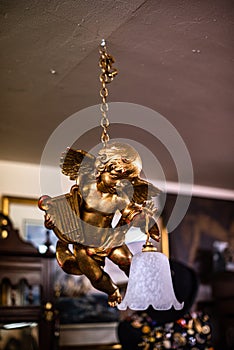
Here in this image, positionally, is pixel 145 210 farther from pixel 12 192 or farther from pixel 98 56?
pixel 12 192

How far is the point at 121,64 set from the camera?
9.11ft

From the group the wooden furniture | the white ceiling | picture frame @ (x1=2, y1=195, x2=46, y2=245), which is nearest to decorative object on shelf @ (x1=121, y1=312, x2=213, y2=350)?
the wooden furniture

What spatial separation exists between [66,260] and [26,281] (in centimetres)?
172

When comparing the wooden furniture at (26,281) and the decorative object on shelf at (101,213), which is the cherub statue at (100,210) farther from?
the wooden furniture at (26,281)

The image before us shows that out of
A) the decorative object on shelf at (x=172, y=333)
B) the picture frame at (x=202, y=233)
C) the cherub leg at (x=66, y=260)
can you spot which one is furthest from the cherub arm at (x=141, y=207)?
the picture frame at (x=202, y=233)

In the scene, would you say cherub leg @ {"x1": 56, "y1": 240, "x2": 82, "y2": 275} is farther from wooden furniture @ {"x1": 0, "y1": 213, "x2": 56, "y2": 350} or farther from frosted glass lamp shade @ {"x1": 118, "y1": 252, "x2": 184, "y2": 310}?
wooden furniture @ {"x1": 0, "y1": 213, "x2": 56, "y2": 350}

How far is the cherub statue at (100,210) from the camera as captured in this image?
7.05 feet

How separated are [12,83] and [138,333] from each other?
1772mm

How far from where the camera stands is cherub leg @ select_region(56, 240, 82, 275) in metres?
2.16

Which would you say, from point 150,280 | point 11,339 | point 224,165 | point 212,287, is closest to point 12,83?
point 150,280

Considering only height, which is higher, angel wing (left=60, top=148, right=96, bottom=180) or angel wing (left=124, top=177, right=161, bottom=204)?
angel wing (left=60, top=148, right=96, bottom=180)

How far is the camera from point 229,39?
8.33 ft

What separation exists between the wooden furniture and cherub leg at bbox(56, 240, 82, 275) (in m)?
1.64

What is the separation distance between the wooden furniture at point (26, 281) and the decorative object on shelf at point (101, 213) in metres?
1.65
